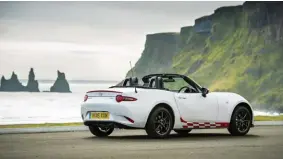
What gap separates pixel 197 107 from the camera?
16109mm

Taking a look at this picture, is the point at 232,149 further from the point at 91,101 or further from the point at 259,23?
the point at 259,23

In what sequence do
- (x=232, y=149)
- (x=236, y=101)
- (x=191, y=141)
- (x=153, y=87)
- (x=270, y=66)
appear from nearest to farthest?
(x=232, y=149), (x=191, y=141), (x=153, y=87), (x=236, y=101), (x=270, y=66)

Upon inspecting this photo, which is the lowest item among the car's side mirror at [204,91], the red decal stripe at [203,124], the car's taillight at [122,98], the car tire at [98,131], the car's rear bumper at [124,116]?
the car tire at [98,131]

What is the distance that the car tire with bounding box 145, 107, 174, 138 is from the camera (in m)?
15.2

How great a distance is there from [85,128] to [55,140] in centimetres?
403

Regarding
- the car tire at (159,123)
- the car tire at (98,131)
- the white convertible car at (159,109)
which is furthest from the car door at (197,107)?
the car tire at (98,131)

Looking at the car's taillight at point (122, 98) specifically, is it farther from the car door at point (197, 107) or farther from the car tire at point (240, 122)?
the car tire at point (240, 122)

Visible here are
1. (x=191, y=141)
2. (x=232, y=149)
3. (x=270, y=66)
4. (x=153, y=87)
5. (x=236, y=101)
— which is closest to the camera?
(x=232, y=149)

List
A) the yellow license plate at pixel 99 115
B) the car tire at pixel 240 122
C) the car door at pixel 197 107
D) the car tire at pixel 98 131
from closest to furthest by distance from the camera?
the yellow license plate at pixel 99 115 < the car door at pixel 197 107 < the car tire at pixel 98 131 < the car tire at pixel 240 122

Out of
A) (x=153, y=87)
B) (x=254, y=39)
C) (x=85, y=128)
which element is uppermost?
(x=254, y=39)

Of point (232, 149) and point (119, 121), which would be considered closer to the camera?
point (232, 149)

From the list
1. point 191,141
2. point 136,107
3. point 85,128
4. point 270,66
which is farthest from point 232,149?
point 270,66

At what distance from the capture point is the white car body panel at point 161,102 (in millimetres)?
15008

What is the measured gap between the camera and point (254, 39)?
195250 millimetres
